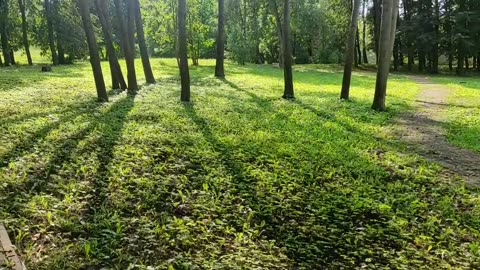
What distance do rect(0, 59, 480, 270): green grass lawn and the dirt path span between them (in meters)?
0.48

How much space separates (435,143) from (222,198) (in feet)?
19.3

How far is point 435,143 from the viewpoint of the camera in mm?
9031

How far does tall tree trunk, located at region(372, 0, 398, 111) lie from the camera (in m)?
11.7

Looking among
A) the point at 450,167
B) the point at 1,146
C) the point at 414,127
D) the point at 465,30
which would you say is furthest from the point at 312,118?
the point at 465,30

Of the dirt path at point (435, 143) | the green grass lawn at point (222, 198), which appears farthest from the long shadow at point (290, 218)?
Answer: the dirt path at point (435, 143)

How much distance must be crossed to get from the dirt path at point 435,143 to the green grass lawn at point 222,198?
48cm

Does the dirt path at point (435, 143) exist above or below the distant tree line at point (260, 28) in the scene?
below

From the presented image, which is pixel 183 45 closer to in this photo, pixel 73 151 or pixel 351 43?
pixel 73 151

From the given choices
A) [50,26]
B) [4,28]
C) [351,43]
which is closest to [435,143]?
[351,43]

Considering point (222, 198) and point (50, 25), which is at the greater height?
point (50, 25)

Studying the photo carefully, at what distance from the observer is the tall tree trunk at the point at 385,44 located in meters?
11.7

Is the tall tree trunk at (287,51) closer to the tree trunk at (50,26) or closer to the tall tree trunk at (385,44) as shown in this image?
the tall tree trunk at (385,44)

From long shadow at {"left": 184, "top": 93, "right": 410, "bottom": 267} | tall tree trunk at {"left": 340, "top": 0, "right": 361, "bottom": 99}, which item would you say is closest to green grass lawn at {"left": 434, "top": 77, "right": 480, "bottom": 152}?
tall tree trunk at {"left": 340, "top": 0, "right": 361, "bottom": 99}

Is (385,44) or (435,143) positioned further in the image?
(385,44)
